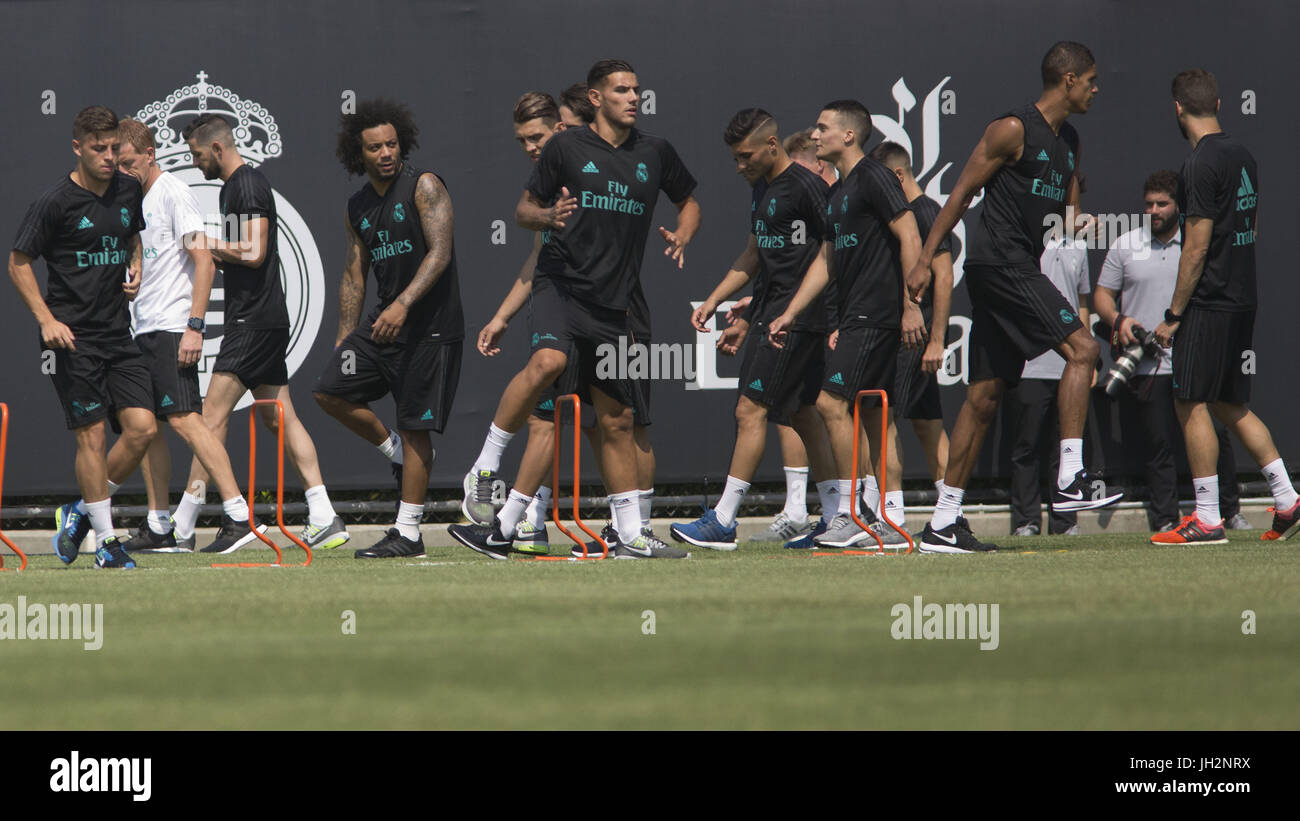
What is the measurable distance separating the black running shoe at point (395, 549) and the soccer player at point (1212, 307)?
393 centimetres

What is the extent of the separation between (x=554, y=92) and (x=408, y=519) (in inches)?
140

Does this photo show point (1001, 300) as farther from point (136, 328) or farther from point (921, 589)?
point (136, 328)

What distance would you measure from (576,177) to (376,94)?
124 inches

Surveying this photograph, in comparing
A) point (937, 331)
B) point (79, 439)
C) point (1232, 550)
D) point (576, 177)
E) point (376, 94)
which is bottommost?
point (1232, 550)

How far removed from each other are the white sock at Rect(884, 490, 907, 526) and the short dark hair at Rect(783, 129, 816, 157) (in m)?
2.18

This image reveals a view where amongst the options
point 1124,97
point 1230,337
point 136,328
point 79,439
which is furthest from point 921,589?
point 1124,97

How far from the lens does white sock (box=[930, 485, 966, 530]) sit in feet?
24.9

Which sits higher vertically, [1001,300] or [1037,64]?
[1037,64]

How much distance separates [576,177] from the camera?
285 inches

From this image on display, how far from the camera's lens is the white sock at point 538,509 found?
8289 mm

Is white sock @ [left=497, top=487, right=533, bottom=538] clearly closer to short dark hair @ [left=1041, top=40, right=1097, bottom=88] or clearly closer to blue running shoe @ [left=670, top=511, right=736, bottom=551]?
blue running shoe @ [left=670, top=511, right=736, bottom=551]

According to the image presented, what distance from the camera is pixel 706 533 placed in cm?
852

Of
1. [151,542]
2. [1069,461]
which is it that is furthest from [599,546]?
[151,542]
